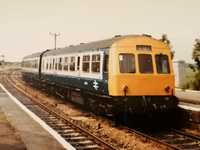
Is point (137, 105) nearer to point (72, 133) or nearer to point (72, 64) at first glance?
point (72, 133)

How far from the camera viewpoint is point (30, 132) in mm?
14281

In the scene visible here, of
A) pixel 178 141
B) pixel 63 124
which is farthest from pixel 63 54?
pixel 178 141

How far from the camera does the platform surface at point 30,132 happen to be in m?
12.0

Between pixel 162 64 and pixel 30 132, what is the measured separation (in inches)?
233

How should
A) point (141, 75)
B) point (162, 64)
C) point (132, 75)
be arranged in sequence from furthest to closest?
1. point (162, 64)
2. point (141, 75)
3. point (132, 75)

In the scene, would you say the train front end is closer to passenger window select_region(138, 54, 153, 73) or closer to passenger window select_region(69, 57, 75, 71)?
passenger window select_region(138, 54, 153, 73)

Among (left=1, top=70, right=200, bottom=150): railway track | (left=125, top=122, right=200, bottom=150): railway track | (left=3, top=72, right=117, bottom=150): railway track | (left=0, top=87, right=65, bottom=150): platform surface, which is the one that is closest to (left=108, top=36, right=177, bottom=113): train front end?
(left=125, top=122, right=200, bottom=150): railway track

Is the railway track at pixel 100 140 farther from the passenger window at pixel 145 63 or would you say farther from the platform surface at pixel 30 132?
the passenger window at pixel 145 63

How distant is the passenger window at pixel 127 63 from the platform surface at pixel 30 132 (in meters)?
3.82

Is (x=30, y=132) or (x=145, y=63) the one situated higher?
(x=145, y=63)

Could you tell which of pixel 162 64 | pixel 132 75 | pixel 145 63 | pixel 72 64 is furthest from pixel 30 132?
pixel 72 64

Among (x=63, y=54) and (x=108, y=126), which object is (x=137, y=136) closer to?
(x=108, y=126)

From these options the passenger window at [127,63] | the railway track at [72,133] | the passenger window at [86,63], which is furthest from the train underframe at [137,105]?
the passenger window at [86,63]

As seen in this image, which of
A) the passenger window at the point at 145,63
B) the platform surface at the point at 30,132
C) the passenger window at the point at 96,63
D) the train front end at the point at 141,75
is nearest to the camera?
the platform surface at the point at 30,132
